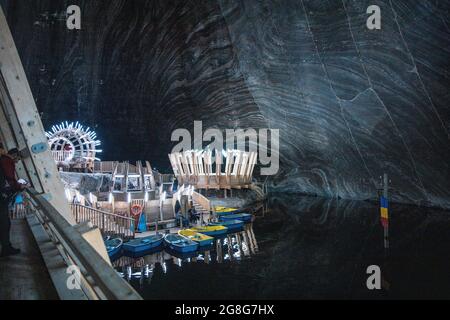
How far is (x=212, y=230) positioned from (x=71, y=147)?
19048mm

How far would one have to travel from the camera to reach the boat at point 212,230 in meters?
15.6

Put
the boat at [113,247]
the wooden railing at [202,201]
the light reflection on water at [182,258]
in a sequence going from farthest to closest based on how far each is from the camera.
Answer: the wooden railing at [202,201] → the boat at [113,247] → the light reflection on water at [182,258]

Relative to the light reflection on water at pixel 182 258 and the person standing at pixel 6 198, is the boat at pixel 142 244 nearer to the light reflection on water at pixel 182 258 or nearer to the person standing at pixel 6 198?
the light reflection on water at pixel 182 258

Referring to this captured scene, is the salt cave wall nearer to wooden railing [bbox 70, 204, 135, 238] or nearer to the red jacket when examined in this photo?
wooden railing [bbox 70, 204, 135, 238]

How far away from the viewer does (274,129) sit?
2986cm

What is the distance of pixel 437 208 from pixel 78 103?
31.8m

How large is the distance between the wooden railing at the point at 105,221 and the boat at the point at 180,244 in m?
1.75

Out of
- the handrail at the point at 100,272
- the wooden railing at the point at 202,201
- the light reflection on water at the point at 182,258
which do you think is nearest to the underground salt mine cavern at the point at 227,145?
the handrail at the point at 100,272

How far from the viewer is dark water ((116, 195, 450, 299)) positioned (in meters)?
9.37

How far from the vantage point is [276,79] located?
23.1 metres

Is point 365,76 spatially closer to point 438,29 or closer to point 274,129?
point 438,29

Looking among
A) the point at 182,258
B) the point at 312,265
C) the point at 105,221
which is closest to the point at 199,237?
the point at 182,258

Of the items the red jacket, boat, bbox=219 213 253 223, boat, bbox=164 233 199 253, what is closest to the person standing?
the red jacket
